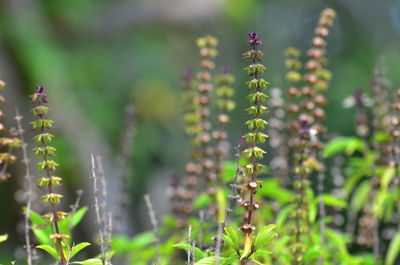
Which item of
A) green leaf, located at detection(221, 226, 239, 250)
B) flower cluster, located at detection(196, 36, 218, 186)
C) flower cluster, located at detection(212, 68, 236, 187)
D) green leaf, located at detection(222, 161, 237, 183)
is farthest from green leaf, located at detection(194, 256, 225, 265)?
green leaf, located at detection(222, 161, 237, 183)

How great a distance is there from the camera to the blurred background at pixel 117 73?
7.62m

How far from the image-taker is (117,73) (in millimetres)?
11078

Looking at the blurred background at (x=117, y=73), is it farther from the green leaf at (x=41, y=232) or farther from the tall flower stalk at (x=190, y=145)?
the green leaf at (x=41, y=232)

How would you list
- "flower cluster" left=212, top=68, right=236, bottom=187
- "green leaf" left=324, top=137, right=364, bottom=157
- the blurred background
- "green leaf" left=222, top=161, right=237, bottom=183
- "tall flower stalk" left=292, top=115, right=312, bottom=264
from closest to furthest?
"tall flower stalk" left=292, top=115, right=312, bottom=264
"flower cluster" left=212, top=68, right=236, bottom=187
"green leaf" left=222, top=161, right=237, bottom=183
"green leaf" left=324, top=137, right=364, bottom=157
the blurred background

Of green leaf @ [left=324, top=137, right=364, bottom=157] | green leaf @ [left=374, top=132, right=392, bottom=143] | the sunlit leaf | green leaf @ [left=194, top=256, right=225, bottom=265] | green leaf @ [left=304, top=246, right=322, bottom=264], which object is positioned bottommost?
green leaf @ [left=304, top=246, right=322, bottom=264]

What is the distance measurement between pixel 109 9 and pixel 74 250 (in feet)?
31.1

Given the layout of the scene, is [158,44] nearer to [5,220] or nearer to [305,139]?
[5,220]

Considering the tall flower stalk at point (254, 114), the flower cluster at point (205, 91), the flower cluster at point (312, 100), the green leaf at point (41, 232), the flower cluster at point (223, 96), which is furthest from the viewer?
the flower cluster at point (205, 91)

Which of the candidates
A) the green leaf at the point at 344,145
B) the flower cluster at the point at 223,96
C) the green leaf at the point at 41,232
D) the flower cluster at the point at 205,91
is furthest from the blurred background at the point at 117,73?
the green leaf at the point at 41,232

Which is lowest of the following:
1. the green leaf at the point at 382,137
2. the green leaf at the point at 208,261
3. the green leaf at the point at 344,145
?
the green leaf at the point at 208,261

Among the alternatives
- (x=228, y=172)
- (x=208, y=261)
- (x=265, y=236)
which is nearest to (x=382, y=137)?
(x=228, y=172)

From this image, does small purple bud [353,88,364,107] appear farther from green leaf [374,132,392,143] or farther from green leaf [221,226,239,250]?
green leaf [221,226,239,250]

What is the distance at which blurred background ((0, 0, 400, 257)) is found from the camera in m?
7.62

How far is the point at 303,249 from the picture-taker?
79.3 inches
